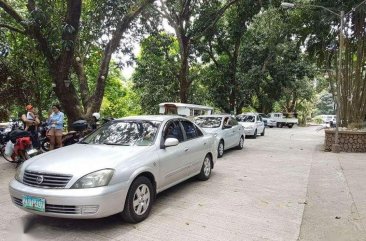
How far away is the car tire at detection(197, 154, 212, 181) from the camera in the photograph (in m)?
7.78

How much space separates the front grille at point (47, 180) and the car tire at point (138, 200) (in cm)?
88

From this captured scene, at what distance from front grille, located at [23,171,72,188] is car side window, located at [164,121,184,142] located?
2.06m

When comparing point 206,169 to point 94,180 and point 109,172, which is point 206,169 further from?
point 94,180

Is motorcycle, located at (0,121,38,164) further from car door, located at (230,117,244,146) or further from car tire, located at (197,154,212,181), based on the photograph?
car door, located at (230,117,244,146)

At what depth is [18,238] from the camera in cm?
464

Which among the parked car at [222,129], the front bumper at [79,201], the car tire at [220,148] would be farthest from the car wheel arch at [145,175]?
the car tire at [220,148]

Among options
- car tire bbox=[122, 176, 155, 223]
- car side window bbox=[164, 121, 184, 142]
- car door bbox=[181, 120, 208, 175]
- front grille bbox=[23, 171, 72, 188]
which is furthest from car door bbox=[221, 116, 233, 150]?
front grille bbox=[23, 171, 72, 188]

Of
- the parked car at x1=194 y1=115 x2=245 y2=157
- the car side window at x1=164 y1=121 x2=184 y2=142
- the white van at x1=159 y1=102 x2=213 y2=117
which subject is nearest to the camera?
the car side window at x1=164 y1=121 x2=184 y2=142

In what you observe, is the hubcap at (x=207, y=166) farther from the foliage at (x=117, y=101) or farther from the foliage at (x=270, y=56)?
the foliage at (x=117, y=101)

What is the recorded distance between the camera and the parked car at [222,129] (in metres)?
11.9

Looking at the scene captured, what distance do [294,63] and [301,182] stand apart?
23802 millimetres

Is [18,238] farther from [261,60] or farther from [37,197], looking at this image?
[261,60]

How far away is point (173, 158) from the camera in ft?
20.3

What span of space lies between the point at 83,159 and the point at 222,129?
7.70 m
